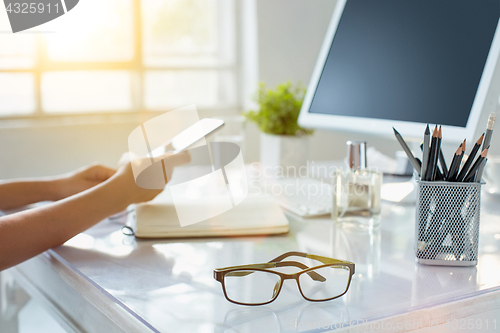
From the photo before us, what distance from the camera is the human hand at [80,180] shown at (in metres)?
0.85

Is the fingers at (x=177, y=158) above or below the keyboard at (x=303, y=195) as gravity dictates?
above

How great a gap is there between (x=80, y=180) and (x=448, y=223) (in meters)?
0.65

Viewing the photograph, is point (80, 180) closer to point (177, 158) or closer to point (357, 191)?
point (177, 158)

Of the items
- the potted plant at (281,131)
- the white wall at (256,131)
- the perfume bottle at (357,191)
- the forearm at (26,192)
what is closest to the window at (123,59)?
the white wall at (256,131)

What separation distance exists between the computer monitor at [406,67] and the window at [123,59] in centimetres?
189

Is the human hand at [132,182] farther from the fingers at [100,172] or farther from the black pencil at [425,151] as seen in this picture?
the black pencil at [425,151]

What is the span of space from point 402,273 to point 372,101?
0.45 metres

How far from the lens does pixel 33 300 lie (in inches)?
28.5

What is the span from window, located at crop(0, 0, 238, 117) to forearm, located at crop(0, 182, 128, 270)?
204 cm

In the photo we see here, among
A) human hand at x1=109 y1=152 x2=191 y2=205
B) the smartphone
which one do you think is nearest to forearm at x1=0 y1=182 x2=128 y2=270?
human hand at x1=109 y1=152 x2=191 y2=205

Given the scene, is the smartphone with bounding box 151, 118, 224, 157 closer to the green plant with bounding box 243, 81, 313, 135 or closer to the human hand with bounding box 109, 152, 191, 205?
the human hand with bounding box 109, 152, 191, 205

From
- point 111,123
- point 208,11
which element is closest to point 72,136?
point 111,123

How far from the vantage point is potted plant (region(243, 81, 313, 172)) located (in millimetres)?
1153

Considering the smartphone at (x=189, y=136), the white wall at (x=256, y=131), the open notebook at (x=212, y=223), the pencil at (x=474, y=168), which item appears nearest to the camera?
the pencil at (x=474, y=168)
